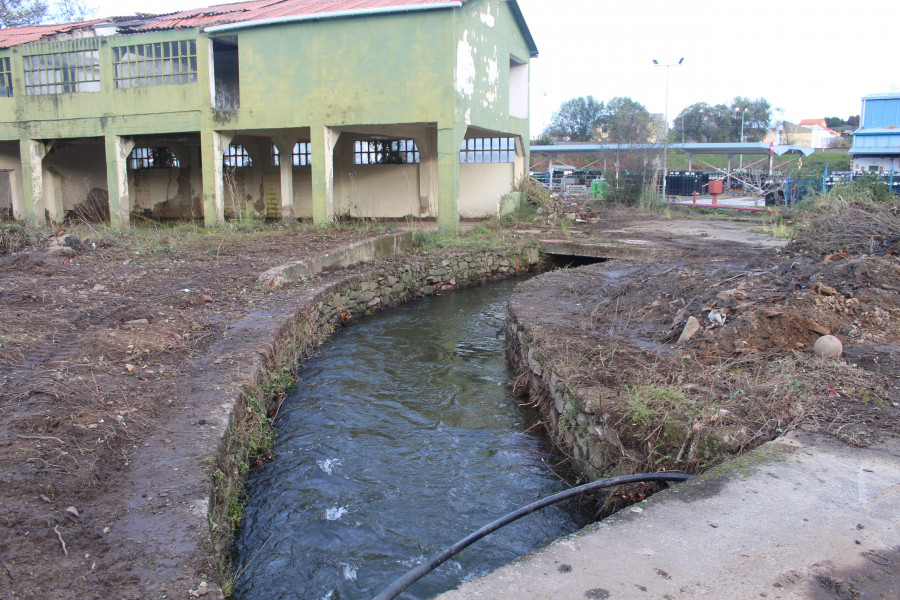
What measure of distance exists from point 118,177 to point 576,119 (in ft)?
151

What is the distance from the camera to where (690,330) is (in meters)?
6.23

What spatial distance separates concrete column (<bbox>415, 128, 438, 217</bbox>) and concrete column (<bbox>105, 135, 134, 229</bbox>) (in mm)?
7611

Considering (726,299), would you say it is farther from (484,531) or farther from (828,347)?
(484,531)

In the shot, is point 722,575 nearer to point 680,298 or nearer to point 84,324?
point 680,298

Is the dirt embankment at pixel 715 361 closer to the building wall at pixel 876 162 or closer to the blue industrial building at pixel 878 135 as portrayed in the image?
the blue industrial building at pixel 878 135

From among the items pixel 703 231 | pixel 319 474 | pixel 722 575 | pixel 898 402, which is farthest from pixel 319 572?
pixel 703 231

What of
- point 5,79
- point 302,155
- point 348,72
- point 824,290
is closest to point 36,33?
point 5,79

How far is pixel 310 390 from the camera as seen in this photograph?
711 cm

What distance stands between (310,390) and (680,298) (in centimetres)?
424

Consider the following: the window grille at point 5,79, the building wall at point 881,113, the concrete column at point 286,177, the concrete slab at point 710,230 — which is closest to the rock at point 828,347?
the concrete slab at point 710,230

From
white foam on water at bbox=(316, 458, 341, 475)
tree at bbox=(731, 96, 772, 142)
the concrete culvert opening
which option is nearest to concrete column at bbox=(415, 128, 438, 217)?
the concrete culvert opening

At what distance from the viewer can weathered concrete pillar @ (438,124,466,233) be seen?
14438mm

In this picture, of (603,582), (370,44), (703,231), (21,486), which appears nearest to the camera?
(603,582)

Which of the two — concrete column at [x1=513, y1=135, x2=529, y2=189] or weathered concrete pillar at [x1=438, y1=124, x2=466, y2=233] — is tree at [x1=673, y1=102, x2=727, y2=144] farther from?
weathered concrete pillar at [x1=438, y1=124, x2=466, y2=233]
